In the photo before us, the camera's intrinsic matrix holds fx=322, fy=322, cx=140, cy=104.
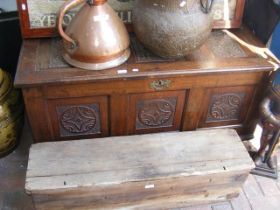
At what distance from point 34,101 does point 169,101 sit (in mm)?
510

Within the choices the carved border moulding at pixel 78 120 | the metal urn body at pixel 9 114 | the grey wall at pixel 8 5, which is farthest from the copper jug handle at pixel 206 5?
the grey wall at pixel 8 5

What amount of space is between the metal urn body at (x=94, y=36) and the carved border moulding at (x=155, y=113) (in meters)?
0.22

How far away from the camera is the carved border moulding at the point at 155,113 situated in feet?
4.17

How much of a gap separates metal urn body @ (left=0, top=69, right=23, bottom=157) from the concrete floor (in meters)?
0.07

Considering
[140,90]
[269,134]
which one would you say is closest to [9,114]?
[140,90]

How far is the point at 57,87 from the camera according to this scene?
3.71 feet

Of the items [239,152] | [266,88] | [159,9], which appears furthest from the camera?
[266,88]

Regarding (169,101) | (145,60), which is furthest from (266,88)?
(145,60)

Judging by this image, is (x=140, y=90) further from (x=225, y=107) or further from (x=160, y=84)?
(x=225, y=107)

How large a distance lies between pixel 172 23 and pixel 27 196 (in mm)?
877

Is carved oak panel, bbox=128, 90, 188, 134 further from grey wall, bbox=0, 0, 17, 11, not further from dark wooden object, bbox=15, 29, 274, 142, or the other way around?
grey wall, bbox=0, 0, 17, 11

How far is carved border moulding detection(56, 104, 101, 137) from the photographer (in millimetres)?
1223

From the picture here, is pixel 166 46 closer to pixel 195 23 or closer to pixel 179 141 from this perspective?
pixel 195 23

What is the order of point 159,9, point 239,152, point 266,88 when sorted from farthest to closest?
point 266,88 < point 239,152 < point 159,9
